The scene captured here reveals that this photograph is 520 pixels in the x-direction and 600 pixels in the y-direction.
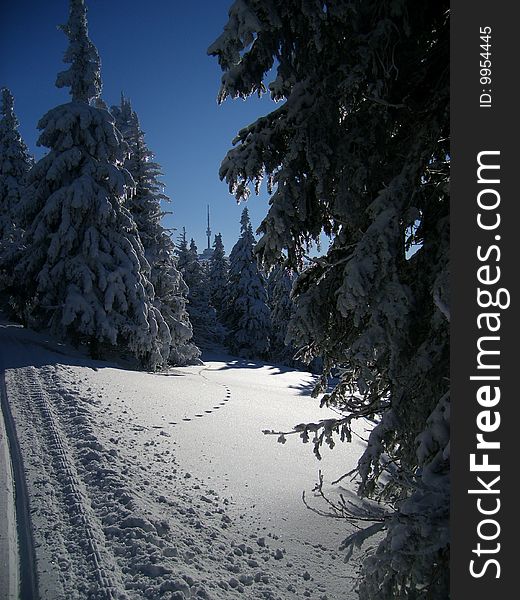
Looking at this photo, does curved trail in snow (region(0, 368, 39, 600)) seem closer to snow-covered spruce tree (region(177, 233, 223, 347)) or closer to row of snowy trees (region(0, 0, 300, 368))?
row of snowy trees (region(0, 0, 300, 368))

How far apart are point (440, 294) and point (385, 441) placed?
175 centimetres

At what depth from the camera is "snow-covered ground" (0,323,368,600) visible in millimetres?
3695

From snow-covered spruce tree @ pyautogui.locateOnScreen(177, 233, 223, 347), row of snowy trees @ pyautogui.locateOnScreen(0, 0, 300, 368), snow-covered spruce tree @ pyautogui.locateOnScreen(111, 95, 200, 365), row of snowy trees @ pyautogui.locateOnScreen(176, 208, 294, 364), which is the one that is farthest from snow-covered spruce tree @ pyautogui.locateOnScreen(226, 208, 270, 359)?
row of snowy trees @ pyautogui.locateOnScreen(0, 0, 300, 368)

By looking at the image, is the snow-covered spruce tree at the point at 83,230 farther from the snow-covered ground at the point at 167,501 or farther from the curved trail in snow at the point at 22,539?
the curved trail in snow at the point at 22,539

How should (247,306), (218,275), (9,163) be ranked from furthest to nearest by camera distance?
(218,275), (247,306), (9,163)

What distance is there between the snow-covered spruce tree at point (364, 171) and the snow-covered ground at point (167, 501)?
150 centimetres

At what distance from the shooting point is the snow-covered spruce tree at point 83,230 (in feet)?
50.5

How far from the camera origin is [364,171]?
11.1ft

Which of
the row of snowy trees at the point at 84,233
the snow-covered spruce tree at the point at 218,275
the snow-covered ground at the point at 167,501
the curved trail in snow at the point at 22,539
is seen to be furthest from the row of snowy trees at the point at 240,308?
the curved trail in snow at the point at 22,539

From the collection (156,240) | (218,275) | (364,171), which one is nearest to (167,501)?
(364,171)

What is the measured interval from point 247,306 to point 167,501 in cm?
2946

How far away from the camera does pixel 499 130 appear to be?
6.66 ft

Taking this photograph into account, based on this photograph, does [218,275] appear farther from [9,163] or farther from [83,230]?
[83,230]

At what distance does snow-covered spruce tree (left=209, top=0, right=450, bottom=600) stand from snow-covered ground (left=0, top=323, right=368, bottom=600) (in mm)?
1498
